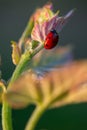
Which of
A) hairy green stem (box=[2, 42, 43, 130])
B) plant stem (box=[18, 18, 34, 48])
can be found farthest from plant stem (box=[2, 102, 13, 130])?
plant stem (box=[18, 18, 34, 48])

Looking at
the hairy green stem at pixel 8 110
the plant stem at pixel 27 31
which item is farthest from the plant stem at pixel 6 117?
the plant stem at pixel 27 31

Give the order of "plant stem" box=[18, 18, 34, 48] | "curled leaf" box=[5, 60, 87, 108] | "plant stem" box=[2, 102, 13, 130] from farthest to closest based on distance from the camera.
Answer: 1. "plant stem" box=[18, 18, 34, 48]
2. "plant stem" box=[2, 102, 13, 130]
3. "curled leaf" box=[5, 60, 87, 108]

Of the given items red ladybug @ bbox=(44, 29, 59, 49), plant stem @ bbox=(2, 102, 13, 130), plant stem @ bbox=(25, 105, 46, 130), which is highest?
red ladybug @ bbox=(44, 29, 59, 49)

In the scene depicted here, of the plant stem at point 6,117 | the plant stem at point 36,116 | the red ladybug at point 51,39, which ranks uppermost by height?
the red ladybug at point 51,39

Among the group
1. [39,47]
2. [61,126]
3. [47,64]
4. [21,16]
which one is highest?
[39,47]

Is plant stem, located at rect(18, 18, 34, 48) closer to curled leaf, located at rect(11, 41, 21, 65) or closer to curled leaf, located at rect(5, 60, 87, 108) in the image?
curled leaf, located at rect(11, 41, 21, 65)

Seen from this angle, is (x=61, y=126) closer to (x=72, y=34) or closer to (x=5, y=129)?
(x=5, y=129)

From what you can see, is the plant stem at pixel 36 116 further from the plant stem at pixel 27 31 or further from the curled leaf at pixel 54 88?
the plant stem at pixel 27 31

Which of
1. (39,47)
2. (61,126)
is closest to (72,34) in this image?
(61,126)

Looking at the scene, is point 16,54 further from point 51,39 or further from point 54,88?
point 54,88
